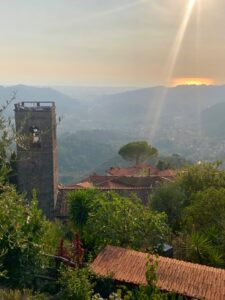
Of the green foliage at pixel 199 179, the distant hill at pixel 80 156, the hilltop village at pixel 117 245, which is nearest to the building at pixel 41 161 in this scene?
the green foliage at pixel 199 179

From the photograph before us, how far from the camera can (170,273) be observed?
12.0 metres

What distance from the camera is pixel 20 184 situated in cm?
2645


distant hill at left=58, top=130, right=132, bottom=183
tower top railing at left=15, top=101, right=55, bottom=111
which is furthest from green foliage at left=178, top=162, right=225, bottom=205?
distant hill at left=58, top=130, right=132, bottom=183

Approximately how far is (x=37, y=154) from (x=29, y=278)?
14.1 meters

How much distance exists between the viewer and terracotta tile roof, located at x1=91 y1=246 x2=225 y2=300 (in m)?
11.2

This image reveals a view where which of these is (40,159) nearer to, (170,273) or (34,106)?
(34,106)

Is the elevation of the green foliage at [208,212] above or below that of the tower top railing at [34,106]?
below

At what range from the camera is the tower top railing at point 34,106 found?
25.4m

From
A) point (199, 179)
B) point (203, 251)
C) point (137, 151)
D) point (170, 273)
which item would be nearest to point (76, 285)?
point (170, 273)

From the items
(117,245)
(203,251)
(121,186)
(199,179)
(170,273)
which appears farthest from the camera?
(121,186)

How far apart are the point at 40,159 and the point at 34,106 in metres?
3.36

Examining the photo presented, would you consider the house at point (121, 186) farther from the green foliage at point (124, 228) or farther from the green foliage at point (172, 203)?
the green foliage at point (124, 228)

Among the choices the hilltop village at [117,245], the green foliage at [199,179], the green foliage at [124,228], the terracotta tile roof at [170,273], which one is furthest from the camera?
the green foliage at [199,179]

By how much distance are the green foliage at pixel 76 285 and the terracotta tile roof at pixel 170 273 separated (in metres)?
1.02
